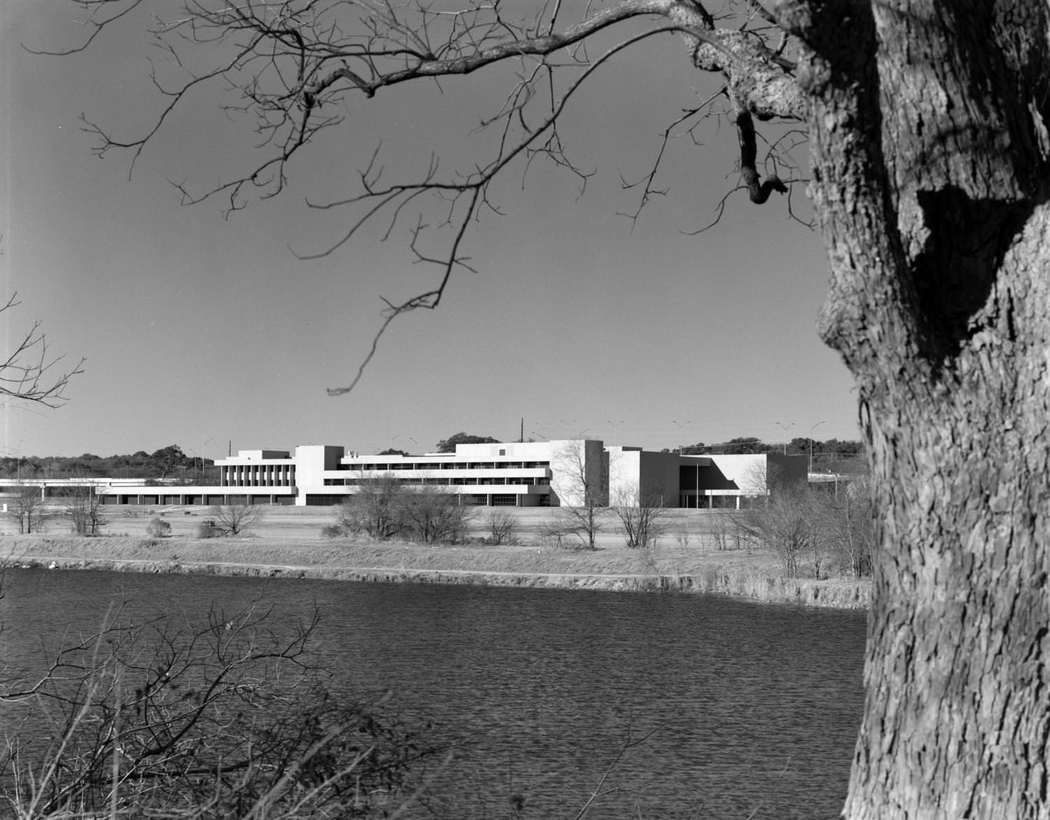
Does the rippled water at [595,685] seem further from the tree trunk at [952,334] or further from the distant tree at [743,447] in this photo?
the distant tree at [743,447]

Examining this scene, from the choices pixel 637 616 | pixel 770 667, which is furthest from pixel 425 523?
pixel 770 667

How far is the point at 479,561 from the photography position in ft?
178

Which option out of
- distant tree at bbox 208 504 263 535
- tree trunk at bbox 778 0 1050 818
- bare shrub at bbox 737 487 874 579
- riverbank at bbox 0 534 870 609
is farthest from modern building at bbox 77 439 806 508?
tree trunk at bbox 778 0 1050 818

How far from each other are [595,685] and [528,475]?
70.4 metres

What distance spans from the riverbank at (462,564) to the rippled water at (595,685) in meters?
2.68

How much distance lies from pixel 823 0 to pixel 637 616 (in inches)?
1347

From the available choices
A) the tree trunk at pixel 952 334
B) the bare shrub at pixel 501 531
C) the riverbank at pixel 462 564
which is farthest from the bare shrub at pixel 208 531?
→ the tree trunk at pixel 952 334

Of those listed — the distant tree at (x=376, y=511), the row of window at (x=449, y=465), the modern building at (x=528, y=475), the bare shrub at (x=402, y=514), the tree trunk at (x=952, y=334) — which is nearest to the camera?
the tree trunk at (x=952, y=334)

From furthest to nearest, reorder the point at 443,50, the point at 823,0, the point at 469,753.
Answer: the point at 469,753 → the point at 443,50 → the point at 823,0

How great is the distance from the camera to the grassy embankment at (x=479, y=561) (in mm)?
44312

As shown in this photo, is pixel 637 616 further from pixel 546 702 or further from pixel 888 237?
pixel 888 237

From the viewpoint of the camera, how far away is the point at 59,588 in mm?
43688

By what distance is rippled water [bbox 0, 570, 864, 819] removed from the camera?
15.1 metres

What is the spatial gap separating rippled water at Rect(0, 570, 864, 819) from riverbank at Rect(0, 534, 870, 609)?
8.79 ft
